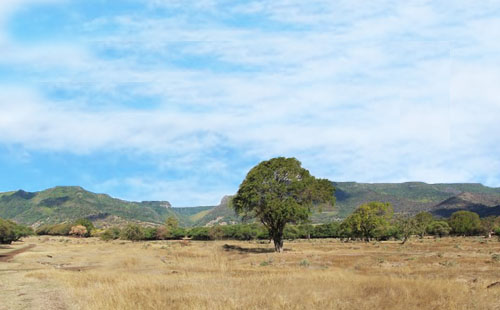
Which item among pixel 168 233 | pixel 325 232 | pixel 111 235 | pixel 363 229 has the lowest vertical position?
pixel 325 232

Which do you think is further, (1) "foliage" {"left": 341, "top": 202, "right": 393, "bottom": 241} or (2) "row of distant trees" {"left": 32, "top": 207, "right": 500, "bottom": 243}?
(2) "row of distant trees" {"left": 32, "top": 207, "right": 500, "bottom": 243}

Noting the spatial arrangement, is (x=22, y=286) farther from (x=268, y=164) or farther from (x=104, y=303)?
(x=268, y=164)

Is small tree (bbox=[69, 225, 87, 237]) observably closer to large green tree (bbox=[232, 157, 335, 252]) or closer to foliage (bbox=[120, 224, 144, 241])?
foliage (bbox=[120, 224, 144, 241])

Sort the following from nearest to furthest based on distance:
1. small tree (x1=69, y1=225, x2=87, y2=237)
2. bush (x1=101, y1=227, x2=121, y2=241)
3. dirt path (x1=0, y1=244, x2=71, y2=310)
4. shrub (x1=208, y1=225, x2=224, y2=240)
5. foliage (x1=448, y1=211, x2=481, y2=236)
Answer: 1. dirt path (x1=0, y1=244, x2=71, y2=310)
2. foliage (x1=448, y1=211, x2=481, y2=236)
3. bush (x1=101, y1=227, x2=121, y2=241)
4. shrub (x1=208, y1=225, x2=224, y2=240)
5. small tree (x1=69, y1=225, x2=87, y2=237)

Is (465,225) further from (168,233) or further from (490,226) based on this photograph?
(168,233)

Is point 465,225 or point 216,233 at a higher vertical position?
point 465,225

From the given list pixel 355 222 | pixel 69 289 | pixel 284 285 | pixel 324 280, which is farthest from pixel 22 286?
pixel 355 222

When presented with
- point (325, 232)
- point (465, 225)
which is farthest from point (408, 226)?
point (325, 232)

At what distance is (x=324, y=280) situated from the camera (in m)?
19.9

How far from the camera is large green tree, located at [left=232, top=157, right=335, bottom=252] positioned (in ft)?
175

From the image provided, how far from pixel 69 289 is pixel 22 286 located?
208 inches

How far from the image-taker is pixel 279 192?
54.6 m

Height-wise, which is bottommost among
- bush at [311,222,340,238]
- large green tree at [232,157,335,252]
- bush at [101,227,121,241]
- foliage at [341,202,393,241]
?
bush at [311,222,340,238]

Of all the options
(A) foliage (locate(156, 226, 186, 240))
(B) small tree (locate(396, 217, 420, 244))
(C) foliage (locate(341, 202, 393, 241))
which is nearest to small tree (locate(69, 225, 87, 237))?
(A) foliage (locate(156, 226, 186, 240))
